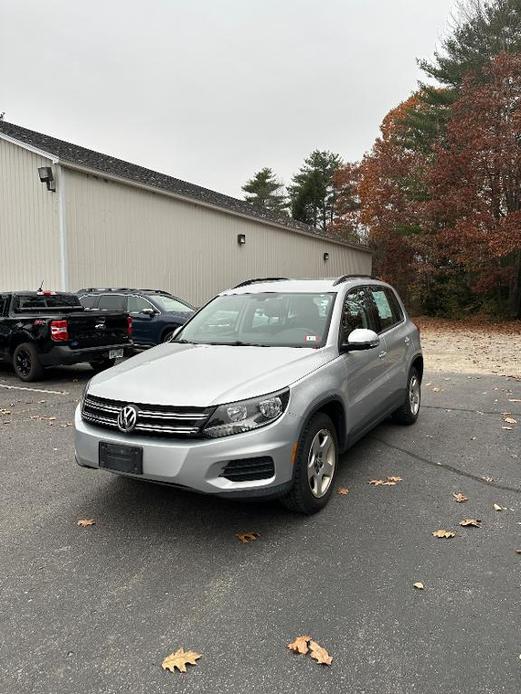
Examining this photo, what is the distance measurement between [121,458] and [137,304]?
8.94 m

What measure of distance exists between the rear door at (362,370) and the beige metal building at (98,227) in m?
10.9

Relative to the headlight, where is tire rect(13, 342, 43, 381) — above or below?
below

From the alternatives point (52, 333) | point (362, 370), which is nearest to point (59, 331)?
point (52, 333)

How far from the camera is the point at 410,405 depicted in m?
5.88

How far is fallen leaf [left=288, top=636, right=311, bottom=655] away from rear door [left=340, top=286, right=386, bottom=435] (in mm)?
1910

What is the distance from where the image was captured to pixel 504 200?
1994 centimetres

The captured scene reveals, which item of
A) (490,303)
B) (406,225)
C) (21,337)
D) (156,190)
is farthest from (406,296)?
(21,337)

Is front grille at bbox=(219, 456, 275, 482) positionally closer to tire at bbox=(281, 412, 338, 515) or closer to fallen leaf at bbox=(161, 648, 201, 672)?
tire at bbox=(281, 412, 338, 515)

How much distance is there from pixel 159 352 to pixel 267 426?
155cm

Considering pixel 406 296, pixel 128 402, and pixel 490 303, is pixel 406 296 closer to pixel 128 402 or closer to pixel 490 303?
pixel 490 303

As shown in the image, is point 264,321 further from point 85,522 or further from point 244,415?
point 85,522

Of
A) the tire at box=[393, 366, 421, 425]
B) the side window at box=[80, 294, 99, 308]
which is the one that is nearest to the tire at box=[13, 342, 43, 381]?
the side window at box=[80, 294, 99, 308]

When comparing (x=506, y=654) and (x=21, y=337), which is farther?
(x=21, y=337)

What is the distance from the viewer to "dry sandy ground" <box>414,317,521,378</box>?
35.2ft
